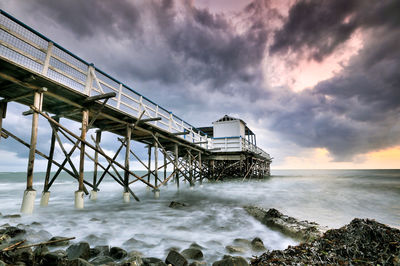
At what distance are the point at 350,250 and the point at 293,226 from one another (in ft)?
8.27

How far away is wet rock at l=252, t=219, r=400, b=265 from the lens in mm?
2162

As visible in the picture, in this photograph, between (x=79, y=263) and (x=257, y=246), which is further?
(x=257, y=246)

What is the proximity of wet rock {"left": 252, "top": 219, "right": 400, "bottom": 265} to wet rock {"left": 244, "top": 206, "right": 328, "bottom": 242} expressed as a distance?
1.38 m

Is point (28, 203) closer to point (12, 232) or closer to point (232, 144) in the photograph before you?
point (12, 232)

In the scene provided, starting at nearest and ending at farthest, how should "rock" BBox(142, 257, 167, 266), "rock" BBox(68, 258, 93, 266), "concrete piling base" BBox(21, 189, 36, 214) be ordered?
1. "rock" BBox(68, 258, 93, 266)
2. "rock" BBox(142, 257, 167, 266)
3. "concrete piling base" BBox(21, 189, 36, 214)

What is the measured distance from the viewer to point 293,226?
15.3 feet

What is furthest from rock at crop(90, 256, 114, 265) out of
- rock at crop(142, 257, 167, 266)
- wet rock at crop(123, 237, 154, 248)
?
wet rock at crop(123, 237, 154, 248)

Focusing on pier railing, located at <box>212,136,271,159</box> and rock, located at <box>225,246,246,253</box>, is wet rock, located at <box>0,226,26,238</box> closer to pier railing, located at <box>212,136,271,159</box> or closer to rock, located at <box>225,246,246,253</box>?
rock, located at <box>225,246,246,253</box>

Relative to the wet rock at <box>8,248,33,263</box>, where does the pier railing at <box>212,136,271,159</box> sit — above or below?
above

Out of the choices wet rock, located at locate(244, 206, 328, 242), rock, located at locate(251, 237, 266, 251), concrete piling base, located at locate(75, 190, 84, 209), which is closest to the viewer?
rock, located at locate(251, 237, 266, 251)

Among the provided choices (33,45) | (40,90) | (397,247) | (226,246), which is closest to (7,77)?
(40,90)

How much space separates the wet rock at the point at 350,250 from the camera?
2.16 meters

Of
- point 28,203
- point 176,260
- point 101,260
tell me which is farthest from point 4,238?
point 176,260

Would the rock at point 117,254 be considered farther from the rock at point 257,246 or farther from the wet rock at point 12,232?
the rock at point 257,246
